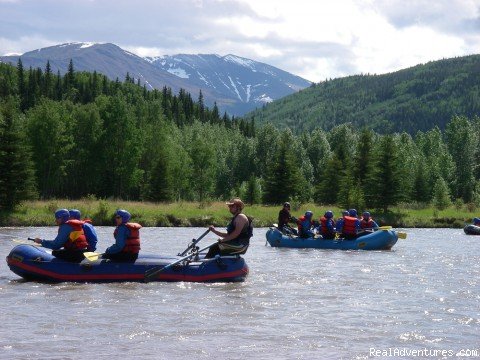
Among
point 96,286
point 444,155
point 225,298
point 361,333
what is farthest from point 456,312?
point 444,155

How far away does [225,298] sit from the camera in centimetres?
1641

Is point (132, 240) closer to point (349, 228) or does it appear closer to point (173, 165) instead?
point (349, 228)

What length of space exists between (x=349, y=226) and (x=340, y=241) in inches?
31.4

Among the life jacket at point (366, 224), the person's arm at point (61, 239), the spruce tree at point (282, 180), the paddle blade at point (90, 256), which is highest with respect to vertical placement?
the spruce tree at point (282, 180)

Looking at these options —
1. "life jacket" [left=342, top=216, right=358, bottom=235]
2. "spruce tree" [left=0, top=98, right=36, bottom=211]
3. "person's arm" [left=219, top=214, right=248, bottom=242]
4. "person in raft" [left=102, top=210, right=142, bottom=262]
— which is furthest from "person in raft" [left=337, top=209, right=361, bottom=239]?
"spruce tree" [left=0, top=98, right=36, bottom=211]

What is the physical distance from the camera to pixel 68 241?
17.8m

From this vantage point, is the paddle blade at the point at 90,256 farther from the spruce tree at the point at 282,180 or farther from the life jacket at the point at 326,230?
the spruce tree at the point at 282,180

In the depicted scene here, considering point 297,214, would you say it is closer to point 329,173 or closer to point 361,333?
point 329,173

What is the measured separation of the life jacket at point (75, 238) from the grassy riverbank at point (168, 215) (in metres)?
24.3

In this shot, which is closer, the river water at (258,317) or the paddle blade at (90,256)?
the river water at (258,317)

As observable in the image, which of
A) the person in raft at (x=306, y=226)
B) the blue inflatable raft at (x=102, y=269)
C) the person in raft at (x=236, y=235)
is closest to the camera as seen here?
the blue inflatable raft at (x=102, y=269)

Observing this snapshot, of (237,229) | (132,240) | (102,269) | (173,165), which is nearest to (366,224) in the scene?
(237,229)

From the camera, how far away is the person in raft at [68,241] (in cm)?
1778

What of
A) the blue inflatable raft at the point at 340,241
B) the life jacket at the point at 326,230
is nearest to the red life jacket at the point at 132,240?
the blue inflatable raft at the point at 340,241
